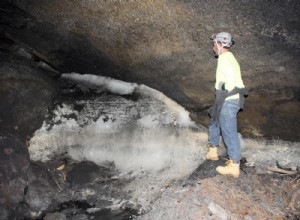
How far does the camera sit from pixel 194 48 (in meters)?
4.95

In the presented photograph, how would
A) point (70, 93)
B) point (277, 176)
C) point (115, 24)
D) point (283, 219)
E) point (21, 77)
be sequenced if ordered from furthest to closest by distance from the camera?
1. point (70, 93)
2. point (21, 77)
3. point (115, 24)
4. point (277, 176)
5. point (283, 219)

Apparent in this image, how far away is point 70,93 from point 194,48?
266 cm

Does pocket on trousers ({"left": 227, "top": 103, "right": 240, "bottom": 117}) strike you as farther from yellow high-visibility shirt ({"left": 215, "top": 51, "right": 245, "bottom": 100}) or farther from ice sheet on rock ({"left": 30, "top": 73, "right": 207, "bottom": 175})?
ice sheet on rock ({"left": 30, "top": 73, "right": 207, "bottom": 175})

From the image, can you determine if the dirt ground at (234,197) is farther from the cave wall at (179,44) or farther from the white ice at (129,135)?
the cave wall at (179,44)

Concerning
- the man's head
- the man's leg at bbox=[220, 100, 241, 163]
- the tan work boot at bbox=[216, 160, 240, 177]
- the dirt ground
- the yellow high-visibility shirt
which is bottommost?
the dirt ground

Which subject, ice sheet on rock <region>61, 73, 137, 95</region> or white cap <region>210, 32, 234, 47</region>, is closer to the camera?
white cap <region>210, 32, 234, 47</region>

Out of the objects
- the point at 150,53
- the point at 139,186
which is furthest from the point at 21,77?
the point at 139,186

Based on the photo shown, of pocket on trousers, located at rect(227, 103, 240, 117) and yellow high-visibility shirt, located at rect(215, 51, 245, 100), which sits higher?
yellow high-visibility shirt, located at rect(215, 51, 245, 100)

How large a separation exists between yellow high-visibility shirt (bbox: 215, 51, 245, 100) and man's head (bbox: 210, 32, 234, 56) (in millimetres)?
80

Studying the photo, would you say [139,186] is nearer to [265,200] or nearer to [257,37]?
[265,200]

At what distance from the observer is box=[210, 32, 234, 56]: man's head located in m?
4.35

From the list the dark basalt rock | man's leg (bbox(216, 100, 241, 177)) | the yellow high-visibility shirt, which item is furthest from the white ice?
the yellow high-visibility shirt

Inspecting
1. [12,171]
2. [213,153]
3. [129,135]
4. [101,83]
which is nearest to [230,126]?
[213,153]

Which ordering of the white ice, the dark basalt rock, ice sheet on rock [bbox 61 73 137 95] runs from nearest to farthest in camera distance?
the dark basalt rock
the white ice
ice sheet on rock [bbox 61 73 137 95]
